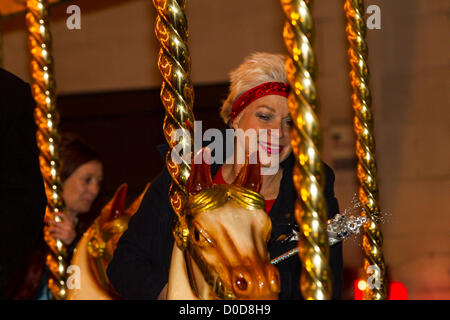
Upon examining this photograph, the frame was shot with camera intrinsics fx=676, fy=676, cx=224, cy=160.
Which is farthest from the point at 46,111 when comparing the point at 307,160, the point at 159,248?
the point at 307,160

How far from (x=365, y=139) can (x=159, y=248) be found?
2.19 ft

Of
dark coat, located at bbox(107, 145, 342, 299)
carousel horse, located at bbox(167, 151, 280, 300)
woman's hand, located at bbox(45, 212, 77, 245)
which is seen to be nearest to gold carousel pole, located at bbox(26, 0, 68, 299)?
woman's hand, located at bbox(45, 212, 77, 245)

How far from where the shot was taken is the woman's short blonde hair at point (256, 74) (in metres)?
2.14

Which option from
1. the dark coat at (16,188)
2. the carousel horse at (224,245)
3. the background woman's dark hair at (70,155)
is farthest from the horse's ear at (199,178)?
the background woman's dark hair at (70,155)

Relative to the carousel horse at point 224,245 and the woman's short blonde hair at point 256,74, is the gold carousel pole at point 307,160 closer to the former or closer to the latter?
the carousel horse at point 224,245

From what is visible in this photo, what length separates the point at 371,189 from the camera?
76.7 inches

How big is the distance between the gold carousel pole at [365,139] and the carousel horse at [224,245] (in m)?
0.58

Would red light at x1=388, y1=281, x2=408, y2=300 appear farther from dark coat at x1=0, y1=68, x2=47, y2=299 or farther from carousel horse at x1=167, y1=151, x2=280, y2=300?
dark coat at x1=0, y1=68, x2=47, y2=299

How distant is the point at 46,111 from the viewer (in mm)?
2070

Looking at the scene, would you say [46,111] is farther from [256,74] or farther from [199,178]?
[199,178]

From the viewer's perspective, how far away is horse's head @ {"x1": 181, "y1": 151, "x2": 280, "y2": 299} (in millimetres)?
1276

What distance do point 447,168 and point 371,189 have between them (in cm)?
235

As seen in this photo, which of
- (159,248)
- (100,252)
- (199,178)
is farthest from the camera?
(100,252)
